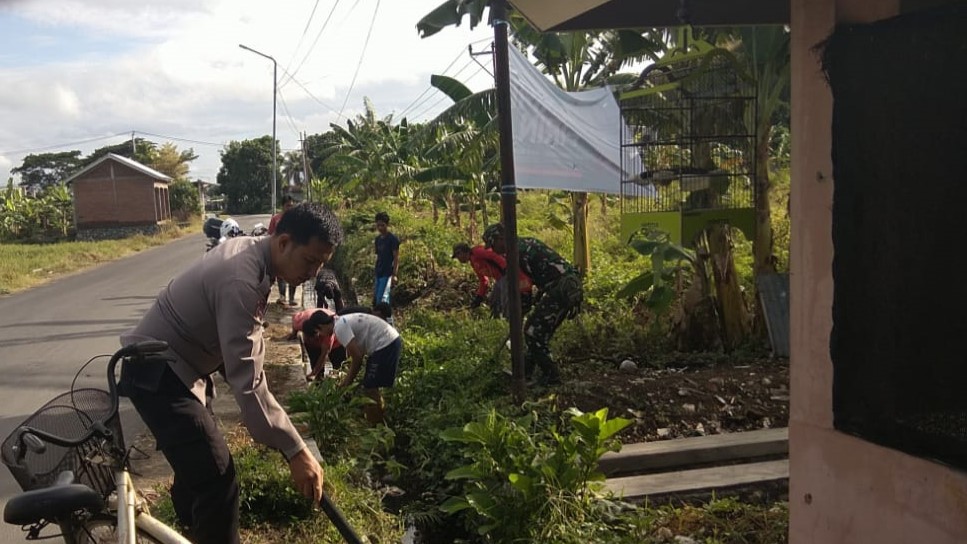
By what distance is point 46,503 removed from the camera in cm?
184

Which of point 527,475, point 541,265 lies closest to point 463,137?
point 541,265

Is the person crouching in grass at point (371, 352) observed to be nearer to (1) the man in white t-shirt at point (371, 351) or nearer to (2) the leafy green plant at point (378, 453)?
(1) the man in white t-shirt at point (371, 351)

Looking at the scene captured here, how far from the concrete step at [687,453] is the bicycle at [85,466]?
3.26m

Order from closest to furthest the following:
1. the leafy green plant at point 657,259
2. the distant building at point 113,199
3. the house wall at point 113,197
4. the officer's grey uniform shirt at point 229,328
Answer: the officer's grey uniform shirt at point 229,328, the leafy green plant at point 657,259, the distant building at point 113,199, the house wall at point 113,197

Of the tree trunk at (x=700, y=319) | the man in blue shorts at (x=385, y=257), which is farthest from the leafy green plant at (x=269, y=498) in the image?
the man in blue shorts at (x=385, y=257)

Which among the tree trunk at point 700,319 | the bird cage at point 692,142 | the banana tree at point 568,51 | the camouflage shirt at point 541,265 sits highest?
the banana tree at point 568,51

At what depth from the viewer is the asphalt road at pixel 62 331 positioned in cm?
682

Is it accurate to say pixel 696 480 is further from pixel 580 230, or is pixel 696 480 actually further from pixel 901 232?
pixel 580 230

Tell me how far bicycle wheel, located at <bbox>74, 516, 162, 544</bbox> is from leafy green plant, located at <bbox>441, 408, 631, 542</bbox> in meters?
1.88

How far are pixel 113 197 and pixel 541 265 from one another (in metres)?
38.3

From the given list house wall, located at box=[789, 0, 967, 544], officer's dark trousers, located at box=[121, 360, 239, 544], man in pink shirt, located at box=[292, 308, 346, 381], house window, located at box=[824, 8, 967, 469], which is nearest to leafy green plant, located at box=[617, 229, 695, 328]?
man in pink shirt, located at box=[292, 308, 346, 381]

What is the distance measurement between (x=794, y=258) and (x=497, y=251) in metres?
4.40

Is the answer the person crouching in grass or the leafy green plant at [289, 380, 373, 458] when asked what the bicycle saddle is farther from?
the person crouching in grass

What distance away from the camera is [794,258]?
2.72 meters
